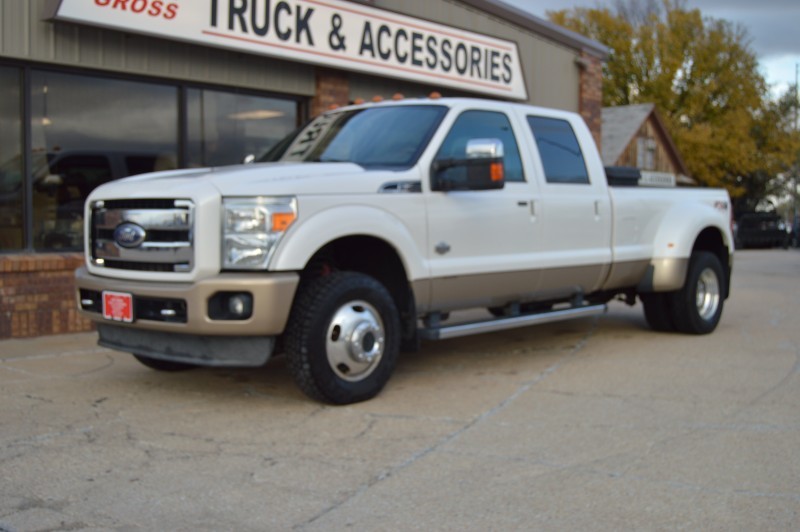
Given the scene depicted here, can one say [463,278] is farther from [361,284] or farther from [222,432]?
[222,432]

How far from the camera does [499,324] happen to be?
22.4ft

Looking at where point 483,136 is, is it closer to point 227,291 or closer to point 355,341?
point 355,341

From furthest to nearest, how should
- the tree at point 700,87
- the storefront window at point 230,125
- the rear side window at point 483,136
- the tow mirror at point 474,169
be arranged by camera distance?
the tree at point 700,87 < the storefront window at point 230,125 < the rear side window at point 483,136 < the tow mirror at point 474,169

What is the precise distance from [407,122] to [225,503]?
3532mm

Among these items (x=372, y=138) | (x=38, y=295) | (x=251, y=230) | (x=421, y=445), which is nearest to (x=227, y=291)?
(x=251, y=230)

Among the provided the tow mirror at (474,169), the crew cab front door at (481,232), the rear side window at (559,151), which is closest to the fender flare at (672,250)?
the rear side window at (559,151)

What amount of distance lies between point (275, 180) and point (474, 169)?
143cm

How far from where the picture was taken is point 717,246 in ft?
30.6

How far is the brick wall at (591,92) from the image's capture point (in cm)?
1634

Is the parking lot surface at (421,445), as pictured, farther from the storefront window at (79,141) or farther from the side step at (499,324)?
the storefront window at (79,141)

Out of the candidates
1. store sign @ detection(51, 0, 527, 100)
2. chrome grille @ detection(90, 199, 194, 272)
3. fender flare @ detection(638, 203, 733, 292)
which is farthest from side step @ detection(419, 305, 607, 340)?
store sign @ detection(51, 0, 527, 100)

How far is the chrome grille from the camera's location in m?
5.44

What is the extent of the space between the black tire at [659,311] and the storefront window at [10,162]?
19.8 feet

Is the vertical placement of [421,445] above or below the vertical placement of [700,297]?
below
